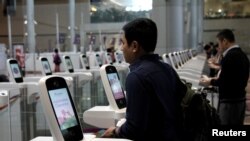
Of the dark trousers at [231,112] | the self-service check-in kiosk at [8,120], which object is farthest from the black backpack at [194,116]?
the dark trousers at [231,112]

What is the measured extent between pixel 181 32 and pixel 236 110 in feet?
43.5

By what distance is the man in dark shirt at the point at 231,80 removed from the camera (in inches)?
204

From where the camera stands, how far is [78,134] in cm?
278

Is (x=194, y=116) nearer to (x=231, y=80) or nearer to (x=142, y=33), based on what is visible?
(x=142, y=33)

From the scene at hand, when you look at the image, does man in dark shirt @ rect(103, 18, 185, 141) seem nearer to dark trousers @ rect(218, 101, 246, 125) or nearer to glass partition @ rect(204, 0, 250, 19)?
dark trousers @ rect(218, 101, 246, 125)

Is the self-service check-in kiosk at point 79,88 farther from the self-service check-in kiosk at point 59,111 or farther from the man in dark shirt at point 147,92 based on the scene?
the man in dark shirt at point 147,92

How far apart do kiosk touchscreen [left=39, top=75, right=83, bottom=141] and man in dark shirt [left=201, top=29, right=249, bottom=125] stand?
281 centimetres

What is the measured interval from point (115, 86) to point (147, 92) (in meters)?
1.79

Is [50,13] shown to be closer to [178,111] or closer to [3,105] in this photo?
[3,105]

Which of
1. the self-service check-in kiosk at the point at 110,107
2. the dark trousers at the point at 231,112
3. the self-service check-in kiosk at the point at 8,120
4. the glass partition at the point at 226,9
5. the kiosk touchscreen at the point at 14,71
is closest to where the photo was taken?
the self-service check-in kiosk at the point at 110,107

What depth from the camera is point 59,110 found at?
2654 mm

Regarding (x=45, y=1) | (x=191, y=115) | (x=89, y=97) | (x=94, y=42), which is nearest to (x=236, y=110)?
(x=89, y=97)

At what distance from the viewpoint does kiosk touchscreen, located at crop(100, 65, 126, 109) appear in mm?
3926

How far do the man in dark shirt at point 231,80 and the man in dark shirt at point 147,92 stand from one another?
2.92 meters
